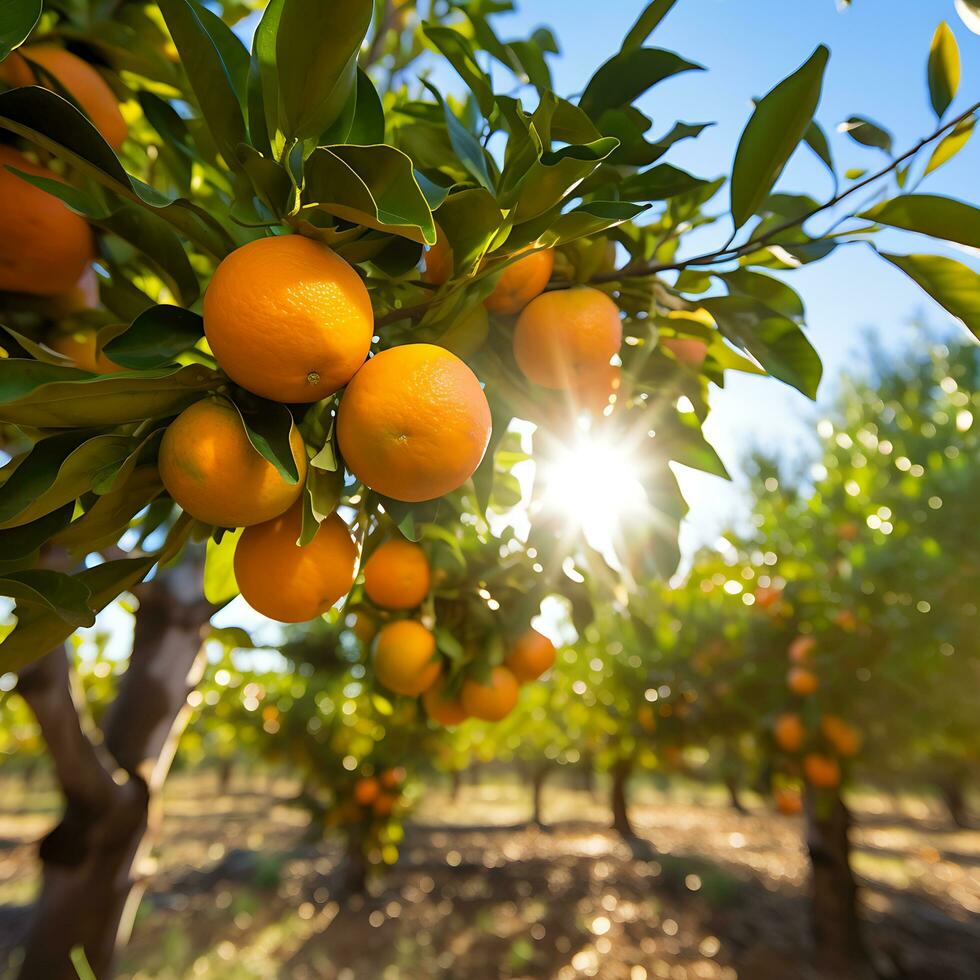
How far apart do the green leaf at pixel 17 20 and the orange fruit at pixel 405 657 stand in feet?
2.74

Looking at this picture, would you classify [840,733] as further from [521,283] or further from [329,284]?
[329,284]

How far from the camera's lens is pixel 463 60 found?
0.71m

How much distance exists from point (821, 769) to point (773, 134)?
3615 mm

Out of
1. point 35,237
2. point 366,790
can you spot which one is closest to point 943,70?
point 35,237

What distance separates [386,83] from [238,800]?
72.8ft

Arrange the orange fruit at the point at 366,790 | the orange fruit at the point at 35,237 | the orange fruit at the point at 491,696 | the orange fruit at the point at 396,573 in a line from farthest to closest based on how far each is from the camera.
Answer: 1. the orange fruit at the point at 366,790
2. the orange fruit at the point at 491,696
3. the orange fruit at the point at 396,573
4. the orange fruit at the point at 35,237

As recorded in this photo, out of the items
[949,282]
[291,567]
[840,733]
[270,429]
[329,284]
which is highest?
[949,282]

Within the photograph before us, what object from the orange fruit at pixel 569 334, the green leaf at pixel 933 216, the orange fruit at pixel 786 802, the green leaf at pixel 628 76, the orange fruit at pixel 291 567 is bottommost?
the orange fruit at pixel 786 802

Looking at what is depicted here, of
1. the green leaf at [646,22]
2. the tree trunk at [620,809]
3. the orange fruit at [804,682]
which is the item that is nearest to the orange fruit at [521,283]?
the green leaf at [646,22]

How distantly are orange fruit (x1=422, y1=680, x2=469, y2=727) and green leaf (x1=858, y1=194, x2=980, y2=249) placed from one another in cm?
95

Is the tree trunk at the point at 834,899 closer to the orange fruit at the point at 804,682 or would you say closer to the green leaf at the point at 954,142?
the orange fruit at the point at 804,682

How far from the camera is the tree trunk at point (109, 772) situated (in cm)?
137

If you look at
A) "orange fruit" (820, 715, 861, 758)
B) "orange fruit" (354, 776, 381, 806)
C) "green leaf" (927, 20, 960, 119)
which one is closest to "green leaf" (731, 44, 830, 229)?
"green leaf" (927, 20, 960, 119)

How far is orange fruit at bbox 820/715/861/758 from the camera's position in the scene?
3.27 m
